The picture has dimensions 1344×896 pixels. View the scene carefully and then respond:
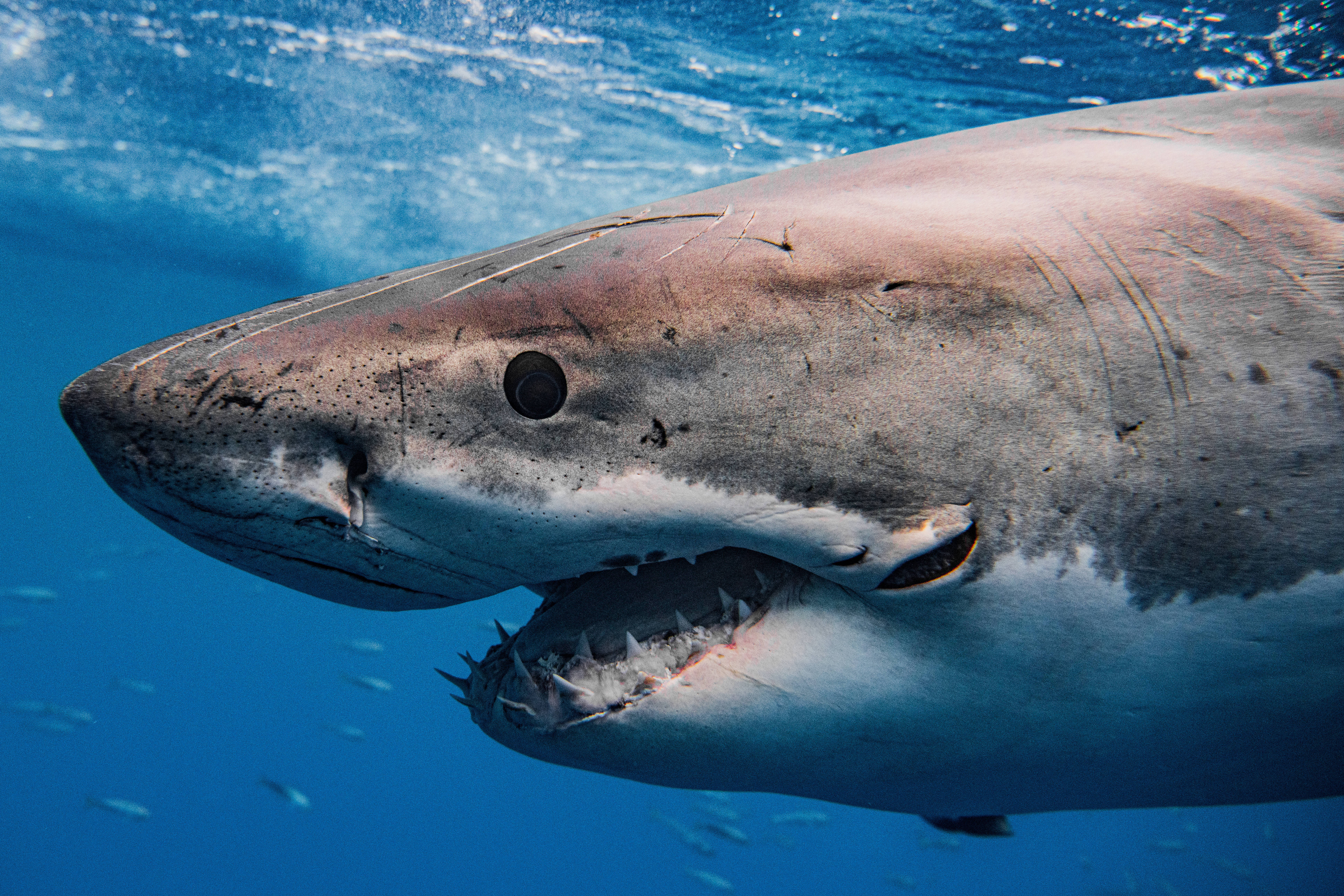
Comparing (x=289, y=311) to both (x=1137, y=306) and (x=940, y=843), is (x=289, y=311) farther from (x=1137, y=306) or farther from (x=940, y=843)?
(x=940, y=843)

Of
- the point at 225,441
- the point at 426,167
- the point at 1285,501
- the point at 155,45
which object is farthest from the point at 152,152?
the point at 1285,501

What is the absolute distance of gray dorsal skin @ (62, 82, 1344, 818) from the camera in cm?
109

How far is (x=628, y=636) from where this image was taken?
4.19 feet

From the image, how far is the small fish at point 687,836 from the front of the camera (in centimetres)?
1320

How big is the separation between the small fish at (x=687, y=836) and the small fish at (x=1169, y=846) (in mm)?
8760

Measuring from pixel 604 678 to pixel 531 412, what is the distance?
516 mm

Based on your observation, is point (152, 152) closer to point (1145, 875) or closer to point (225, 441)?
point (225, 441)

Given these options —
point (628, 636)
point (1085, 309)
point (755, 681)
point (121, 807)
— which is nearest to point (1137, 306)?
point (1085, 309)

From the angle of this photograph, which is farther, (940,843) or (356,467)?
(940,843)

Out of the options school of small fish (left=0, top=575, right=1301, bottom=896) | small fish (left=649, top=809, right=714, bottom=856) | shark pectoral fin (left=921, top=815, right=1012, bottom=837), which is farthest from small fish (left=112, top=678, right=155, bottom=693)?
shark pectoral fin (left=921, top=815, right=1012, bottom=837)

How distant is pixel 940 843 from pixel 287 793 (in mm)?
11234

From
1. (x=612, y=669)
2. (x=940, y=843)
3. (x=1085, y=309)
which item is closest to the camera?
(x=1085, y=309)

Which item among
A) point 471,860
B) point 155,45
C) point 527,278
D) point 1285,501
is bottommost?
point 471,860

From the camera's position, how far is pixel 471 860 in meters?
70.7
